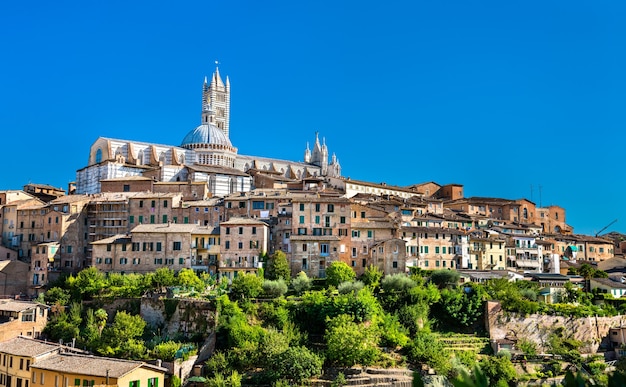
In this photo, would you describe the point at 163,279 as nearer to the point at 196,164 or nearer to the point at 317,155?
the point at 196,164

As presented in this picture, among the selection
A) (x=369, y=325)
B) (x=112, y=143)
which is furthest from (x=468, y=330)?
(x=112, y=143)

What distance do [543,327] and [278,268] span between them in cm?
2072

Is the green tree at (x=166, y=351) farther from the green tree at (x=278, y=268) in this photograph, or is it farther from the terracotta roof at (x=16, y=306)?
the terracotta roof at (x=16, y=306)

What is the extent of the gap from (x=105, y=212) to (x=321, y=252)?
23716 mm

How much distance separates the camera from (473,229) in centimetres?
6844

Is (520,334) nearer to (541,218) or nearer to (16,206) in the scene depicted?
(541,218)

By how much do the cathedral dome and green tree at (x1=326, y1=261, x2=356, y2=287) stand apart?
161 feet

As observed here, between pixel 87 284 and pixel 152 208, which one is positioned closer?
pixel 87 284

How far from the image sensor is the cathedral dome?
315ft

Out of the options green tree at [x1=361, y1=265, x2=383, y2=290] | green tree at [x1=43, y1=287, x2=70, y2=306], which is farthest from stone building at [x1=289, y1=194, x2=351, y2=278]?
green tree at [x1=43, y1=287, x2=70, y2=306]

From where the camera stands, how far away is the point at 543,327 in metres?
50.2

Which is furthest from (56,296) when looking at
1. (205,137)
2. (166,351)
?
(205,137)

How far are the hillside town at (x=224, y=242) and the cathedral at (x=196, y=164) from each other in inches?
13.3

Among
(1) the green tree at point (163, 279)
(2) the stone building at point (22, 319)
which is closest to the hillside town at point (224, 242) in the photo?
(2) the stone building at point (22, 319)
